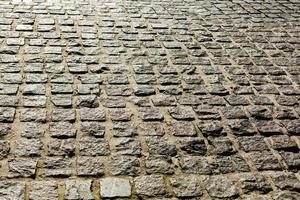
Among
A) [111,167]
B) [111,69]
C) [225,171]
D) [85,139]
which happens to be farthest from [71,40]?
[225,171]

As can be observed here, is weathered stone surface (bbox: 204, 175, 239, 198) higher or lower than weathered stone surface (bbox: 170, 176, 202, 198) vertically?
lower

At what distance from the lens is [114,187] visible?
3.42 meters

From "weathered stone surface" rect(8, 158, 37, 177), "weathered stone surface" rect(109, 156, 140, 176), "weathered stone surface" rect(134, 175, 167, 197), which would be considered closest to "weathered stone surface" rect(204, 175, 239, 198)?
"weathered stone surface" rect(134, 175, 167, 197)

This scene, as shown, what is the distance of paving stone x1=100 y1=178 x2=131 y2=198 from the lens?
11.0 ft

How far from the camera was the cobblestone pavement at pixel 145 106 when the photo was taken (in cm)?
355

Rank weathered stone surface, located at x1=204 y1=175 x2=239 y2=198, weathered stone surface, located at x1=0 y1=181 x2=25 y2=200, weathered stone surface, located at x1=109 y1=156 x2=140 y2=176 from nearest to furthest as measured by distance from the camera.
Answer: weathered stone surface, located at x1=0 y1=181 x2=25 y2=200 → weathered stone surface, located at x1=204 y1=175 x2=239 y2=198 → weathered stone surface, located at x1=109 y1=156 x2=140 y2=176

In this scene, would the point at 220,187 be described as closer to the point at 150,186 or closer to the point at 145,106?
the point at 150,186

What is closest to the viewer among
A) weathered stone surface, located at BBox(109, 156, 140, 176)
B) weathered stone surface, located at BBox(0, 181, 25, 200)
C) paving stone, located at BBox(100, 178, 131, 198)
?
weathered stone surface, located at BBox(0, 181, 25, 200)

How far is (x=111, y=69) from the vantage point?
5402 millimetres

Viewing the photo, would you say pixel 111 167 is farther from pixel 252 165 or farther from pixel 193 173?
pixel 252 165

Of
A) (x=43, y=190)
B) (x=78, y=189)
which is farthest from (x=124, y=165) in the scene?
(x=43, y=190)

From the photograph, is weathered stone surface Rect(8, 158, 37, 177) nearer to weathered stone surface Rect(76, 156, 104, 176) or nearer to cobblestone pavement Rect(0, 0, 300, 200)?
cobblestone pavement Rect(0, 0, 300, 200)

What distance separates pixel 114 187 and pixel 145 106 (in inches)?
56.1

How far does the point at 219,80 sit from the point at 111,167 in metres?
2.37
